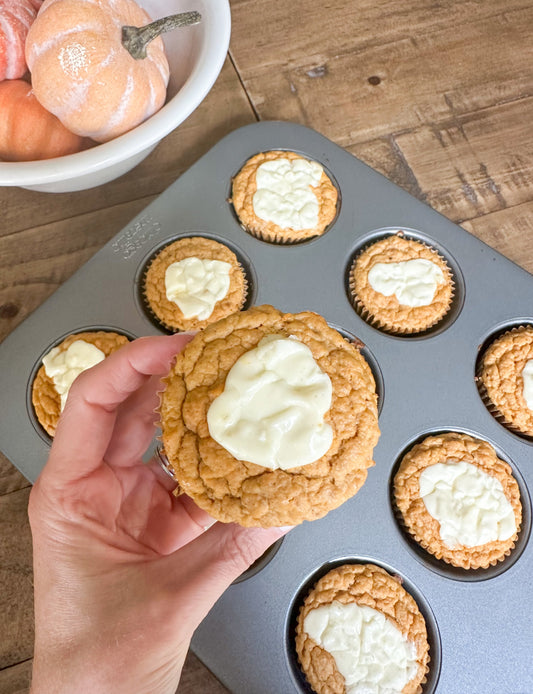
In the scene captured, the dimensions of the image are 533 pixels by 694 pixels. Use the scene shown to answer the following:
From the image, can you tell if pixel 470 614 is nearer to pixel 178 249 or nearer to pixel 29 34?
pixel 178 249

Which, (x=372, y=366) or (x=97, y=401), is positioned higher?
(x=97, y=401)

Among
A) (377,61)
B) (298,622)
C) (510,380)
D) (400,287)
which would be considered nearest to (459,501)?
(510,380)

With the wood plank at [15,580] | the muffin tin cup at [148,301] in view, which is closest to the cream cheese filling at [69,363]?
the muffin tin cup at [148,301]

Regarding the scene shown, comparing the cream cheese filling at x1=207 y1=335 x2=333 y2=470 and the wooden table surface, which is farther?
the wooden table surface

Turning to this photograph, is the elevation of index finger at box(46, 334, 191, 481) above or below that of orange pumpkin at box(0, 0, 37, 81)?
below

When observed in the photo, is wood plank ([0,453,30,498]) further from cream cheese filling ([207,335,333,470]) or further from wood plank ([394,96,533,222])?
wood plank ([394,96,533,222])

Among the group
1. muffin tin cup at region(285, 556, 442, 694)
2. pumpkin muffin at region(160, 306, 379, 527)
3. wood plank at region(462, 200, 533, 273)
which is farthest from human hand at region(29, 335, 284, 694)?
wood plank at region(462, 200, 533, 273)

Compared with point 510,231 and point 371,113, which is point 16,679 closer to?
point 510,231
